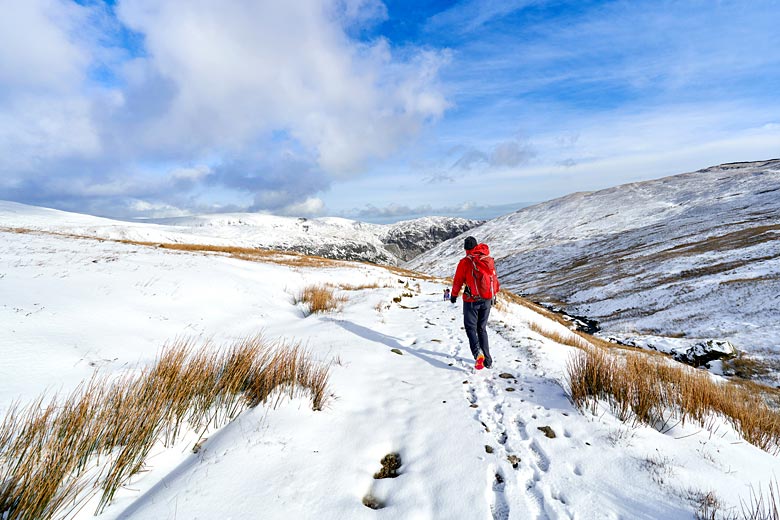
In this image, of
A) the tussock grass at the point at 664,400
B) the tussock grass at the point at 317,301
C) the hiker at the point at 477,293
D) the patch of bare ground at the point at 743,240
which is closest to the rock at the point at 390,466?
the tussock grass at the point at 664,400

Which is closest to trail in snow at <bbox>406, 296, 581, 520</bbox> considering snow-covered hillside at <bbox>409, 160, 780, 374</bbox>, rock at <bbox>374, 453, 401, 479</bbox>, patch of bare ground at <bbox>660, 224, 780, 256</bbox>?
rock at <bbox>374, 453, 401, 479</bbox>

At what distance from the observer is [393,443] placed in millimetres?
3867

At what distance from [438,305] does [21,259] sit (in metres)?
15.5

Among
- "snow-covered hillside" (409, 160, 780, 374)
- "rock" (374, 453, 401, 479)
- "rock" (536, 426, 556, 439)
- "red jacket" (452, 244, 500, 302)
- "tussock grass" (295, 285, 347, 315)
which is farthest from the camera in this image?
"snow-covered hillside" (409, 160, 780, 374)

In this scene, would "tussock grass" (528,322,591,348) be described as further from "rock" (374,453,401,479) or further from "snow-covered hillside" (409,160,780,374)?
"snow-covered hillside" (409,160,780,374)

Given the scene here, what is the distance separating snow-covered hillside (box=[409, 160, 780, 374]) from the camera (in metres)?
24.2

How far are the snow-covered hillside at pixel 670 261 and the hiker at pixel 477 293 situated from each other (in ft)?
69.0

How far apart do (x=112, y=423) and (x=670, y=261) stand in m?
53.7

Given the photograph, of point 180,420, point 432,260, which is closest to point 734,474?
point 180,420

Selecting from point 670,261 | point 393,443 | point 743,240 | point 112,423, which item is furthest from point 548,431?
point 743,240

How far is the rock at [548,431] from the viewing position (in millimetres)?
4043

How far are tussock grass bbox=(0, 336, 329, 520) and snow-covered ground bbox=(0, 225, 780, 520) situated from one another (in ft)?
0.68

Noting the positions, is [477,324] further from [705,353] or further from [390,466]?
[705,353]

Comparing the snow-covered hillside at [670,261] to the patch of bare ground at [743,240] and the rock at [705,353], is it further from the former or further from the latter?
the rock at [705,353]
